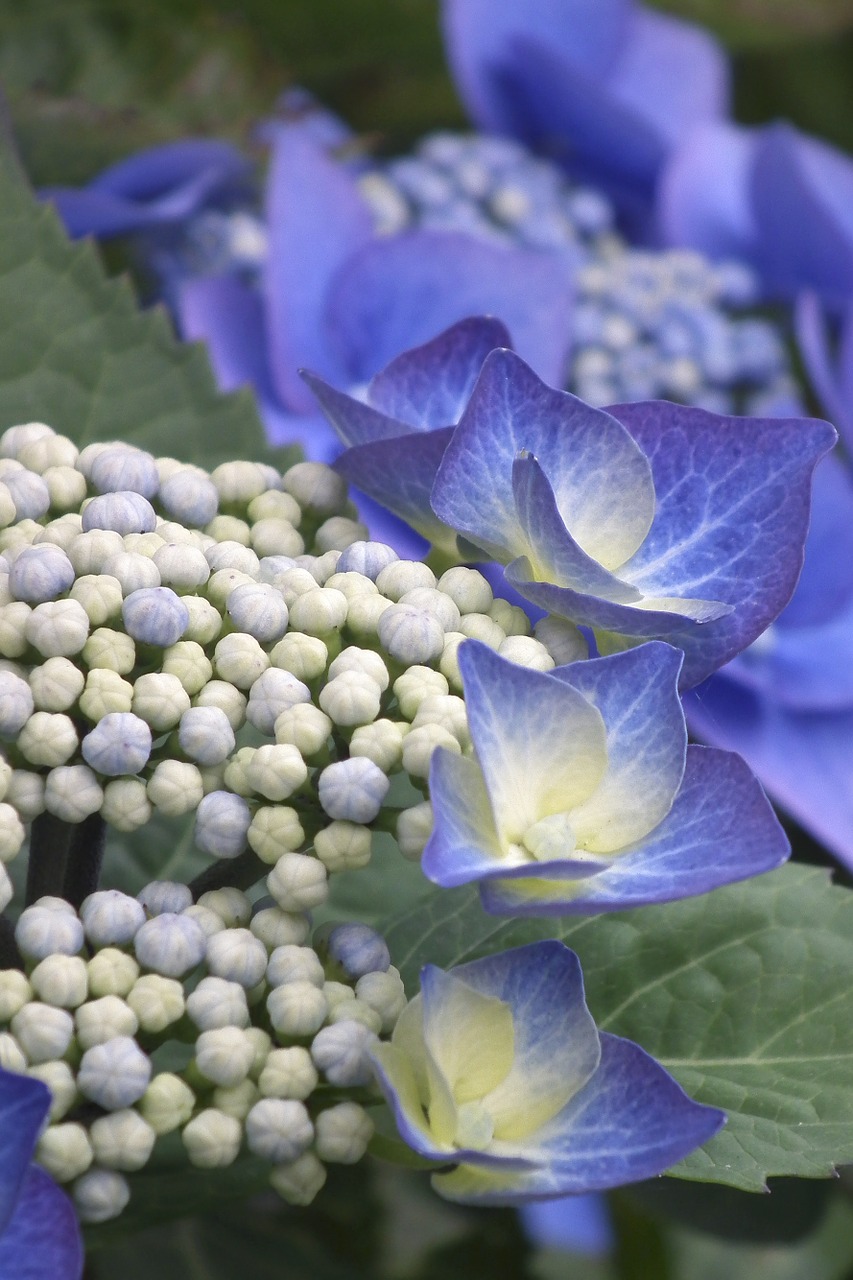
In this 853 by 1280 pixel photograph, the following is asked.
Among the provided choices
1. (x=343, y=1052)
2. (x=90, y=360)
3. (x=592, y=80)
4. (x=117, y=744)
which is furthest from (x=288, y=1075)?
(x=592, y=80)

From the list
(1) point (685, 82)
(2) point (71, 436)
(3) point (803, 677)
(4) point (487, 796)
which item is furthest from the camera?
(1) point (685, 82)

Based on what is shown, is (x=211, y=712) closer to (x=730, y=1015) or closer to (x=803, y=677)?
(x=730, y=1015)

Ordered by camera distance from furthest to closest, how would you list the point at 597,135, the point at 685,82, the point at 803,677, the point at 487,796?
the point at 685,82, the point at 597,135, the point at 803,677, the point at 487,796

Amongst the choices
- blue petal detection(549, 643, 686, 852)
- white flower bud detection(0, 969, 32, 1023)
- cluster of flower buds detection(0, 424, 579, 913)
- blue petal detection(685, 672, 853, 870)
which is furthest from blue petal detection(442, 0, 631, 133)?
white flower bud detection(0, 969, 32, 1023)

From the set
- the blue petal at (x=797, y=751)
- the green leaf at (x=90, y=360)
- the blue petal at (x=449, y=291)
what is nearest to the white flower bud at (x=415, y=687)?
the green leaf at (x=90, y=360)

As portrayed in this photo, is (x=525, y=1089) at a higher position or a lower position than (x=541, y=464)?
lower

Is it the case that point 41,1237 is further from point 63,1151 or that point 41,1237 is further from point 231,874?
point 231,874

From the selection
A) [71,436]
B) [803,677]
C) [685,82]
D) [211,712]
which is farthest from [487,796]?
[685,82]
